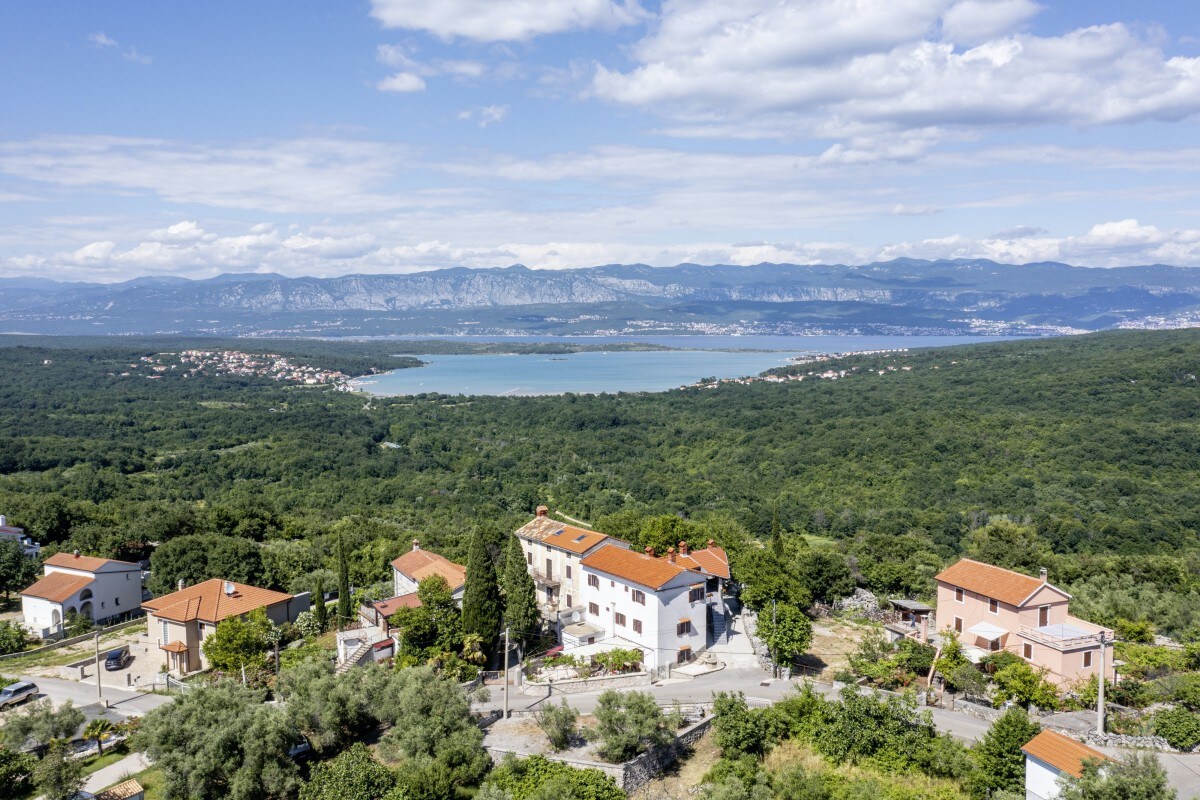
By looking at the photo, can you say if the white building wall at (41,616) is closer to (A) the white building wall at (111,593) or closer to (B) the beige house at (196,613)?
(A) the white building wall at (111,593)

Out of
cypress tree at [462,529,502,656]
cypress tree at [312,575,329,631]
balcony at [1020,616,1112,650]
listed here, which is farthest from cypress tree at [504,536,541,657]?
balcony at [1020,616,1112,650]

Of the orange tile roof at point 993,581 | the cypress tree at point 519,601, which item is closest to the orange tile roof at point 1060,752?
the orange tile roof at point 993,581

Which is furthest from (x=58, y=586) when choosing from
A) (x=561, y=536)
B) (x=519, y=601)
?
(x=519, y=601)

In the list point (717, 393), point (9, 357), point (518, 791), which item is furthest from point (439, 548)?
point (9, 357)

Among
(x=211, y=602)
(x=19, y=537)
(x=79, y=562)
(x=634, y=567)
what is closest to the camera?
(x=634, y=567)

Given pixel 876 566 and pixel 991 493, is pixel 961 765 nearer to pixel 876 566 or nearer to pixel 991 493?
pixel 876 566

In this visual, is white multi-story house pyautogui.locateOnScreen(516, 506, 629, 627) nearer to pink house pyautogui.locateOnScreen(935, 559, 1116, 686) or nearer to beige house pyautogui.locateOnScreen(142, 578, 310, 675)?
beige house pyautogui.locateOnScreen(142, 578, 310, 675)

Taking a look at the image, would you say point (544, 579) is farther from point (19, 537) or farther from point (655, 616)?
point (19, 537)
